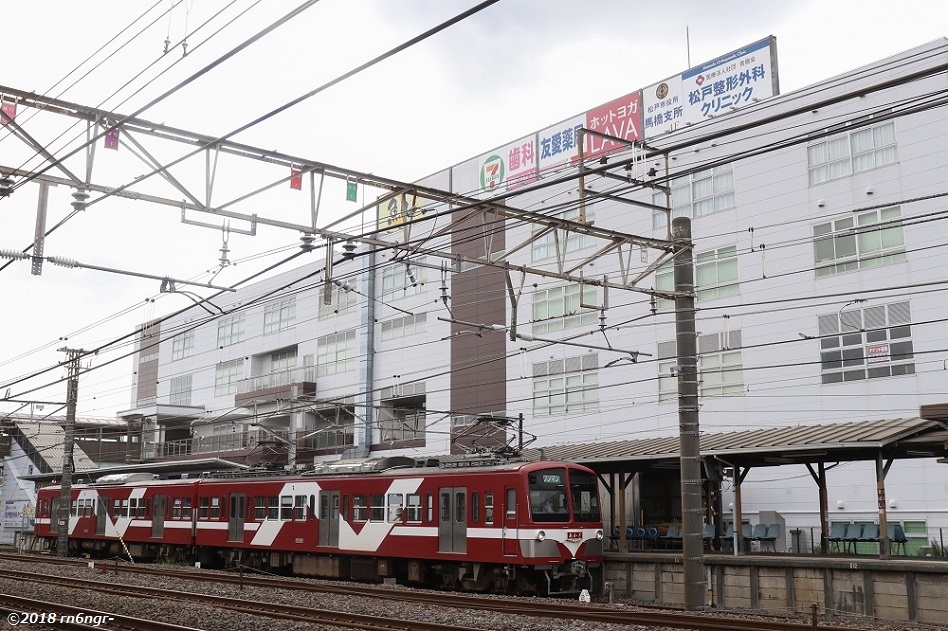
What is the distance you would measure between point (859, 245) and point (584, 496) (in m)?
12.7

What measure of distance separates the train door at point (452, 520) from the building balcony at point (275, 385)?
25.5 metres

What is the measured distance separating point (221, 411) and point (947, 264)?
3772cm

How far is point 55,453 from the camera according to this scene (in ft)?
185

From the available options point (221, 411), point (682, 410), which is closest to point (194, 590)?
point (682, 410)

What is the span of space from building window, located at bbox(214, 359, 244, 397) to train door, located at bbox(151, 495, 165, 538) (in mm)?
20500

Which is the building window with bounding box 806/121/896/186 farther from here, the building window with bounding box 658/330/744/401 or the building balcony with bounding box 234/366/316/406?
the building balcony with bounding box 234/366/316/406

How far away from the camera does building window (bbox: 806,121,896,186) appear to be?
2602 centimetres

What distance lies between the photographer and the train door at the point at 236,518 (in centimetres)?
2581

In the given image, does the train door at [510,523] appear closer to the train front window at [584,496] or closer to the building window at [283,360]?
the train front window at [584,496]

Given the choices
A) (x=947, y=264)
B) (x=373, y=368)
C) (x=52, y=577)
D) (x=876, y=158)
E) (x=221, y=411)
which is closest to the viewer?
(x=52, y=577)

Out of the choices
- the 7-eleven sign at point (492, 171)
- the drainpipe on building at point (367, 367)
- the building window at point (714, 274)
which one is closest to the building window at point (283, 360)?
the drainpipe on building at point (367, 367)

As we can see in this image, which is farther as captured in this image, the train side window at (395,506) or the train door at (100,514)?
the train door at (100,514)

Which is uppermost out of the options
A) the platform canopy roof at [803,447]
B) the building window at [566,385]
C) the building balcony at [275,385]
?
the building balcony at [275,385]

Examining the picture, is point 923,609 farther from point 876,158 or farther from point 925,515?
point 876,158
